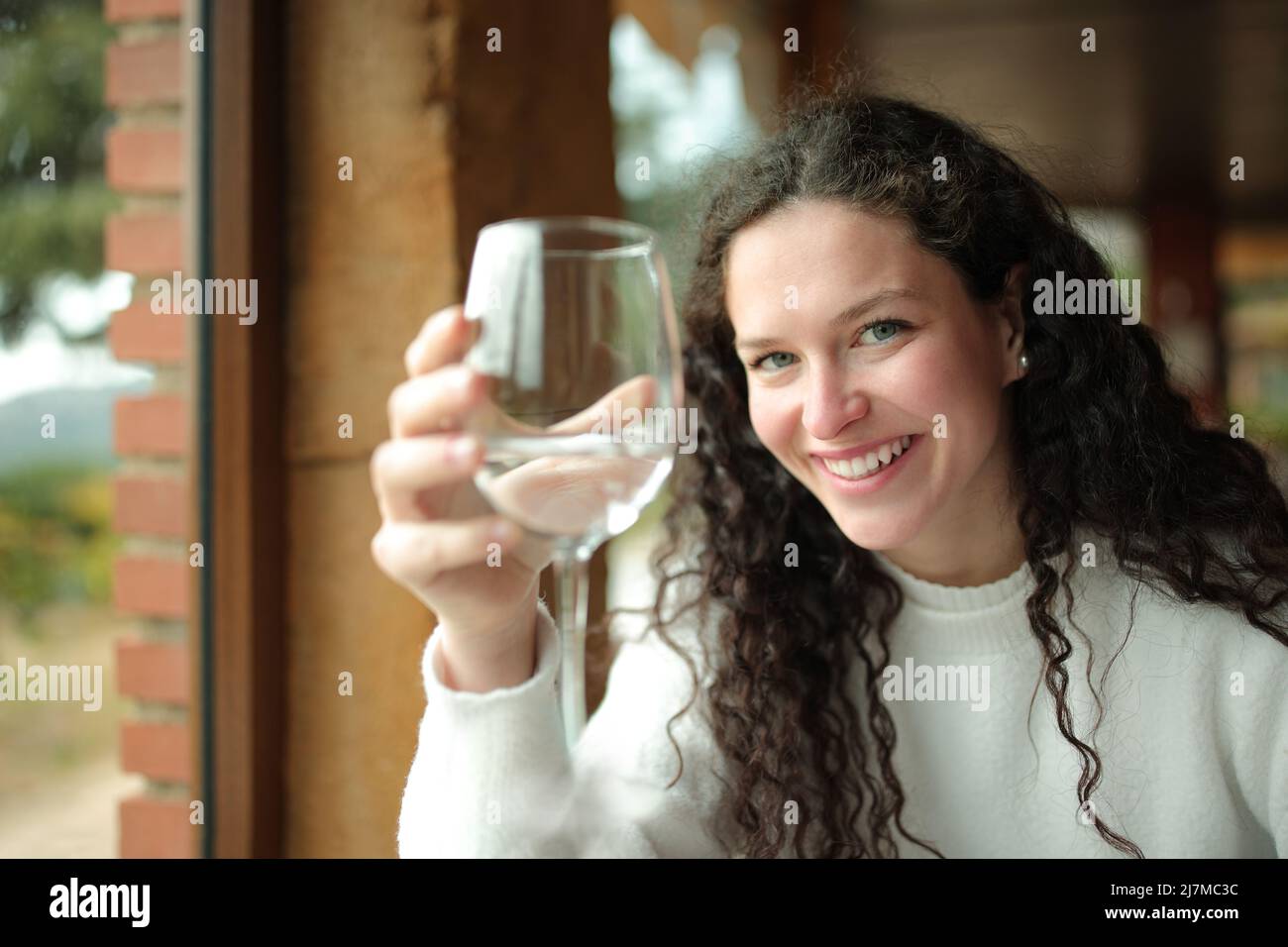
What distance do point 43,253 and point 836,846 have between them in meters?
0.87

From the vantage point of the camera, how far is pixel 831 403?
2.78ft

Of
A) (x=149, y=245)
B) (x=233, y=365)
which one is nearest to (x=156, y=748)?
(x=233, y=365)

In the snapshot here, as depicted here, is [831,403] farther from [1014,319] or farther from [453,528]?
[453,528]

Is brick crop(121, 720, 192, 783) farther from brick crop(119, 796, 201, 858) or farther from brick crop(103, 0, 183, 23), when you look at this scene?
brick crop(103, 0, 183, 23)

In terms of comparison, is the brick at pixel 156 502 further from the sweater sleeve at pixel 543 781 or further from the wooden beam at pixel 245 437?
the sweater sleeve at pixel 543 781

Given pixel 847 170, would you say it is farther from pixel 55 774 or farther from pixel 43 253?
pixel 55 774

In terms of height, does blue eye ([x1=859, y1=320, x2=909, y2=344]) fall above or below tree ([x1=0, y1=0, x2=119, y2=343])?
below

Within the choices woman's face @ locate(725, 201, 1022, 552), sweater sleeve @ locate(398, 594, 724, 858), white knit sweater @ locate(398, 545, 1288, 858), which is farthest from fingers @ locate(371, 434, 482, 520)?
woman's face @ locate(725, 201, 1022, 552)

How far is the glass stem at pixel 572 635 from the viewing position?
0.44 meters

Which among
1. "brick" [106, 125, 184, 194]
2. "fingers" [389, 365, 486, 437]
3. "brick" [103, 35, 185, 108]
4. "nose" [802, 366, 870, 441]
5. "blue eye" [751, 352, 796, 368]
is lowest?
"fingers" [389, 365, 486, 437]

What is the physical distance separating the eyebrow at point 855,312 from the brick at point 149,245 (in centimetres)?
55

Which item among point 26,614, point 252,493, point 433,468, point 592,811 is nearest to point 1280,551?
point 592,811

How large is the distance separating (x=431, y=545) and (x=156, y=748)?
69 cm

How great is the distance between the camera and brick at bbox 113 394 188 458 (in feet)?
3.48
